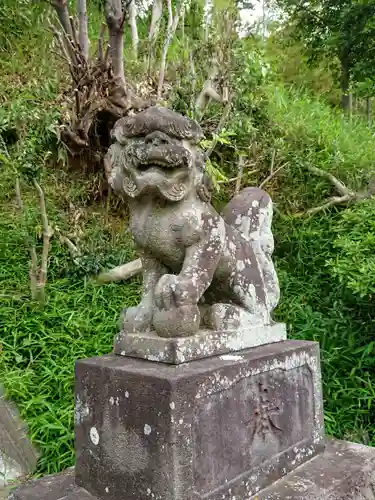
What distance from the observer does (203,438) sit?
1840 millimetres

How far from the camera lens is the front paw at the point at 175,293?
1.96 m

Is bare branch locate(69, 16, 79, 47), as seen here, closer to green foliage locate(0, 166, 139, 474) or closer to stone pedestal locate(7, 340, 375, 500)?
green foliage locate(0, 166, 139, 474)

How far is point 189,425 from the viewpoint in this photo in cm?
177

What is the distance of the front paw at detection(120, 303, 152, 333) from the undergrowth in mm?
1374

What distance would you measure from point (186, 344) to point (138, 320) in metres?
0.31

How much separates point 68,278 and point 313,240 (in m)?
2.47

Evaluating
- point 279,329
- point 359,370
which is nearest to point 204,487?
point 279,329

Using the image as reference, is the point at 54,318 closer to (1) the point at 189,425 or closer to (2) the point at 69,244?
(2) the point at 69,244

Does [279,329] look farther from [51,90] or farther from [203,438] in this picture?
[51,90]

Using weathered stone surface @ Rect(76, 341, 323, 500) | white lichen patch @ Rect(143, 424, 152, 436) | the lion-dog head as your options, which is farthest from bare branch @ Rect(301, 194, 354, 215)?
white lichen patch @ Rect(143, 424, 152, 436)

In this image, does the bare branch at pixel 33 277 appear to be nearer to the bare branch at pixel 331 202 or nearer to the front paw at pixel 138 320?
the front paw at pixel 138 320

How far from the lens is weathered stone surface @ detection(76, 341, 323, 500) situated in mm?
1753

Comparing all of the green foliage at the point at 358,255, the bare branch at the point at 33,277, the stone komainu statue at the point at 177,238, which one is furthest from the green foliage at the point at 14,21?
the stone komainu statue at the point at 177,238

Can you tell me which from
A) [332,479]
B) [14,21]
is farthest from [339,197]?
[14,21]
